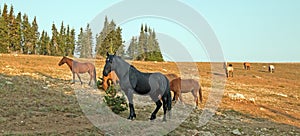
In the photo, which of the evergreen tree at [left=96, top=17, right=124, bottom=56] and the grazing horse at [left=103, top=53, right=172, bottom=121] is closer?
the grazing horse at [left=103, top=53, right=172, bottom=121]

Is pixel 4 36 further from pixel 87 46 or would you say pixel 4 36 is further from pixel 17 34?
pixel 87 46

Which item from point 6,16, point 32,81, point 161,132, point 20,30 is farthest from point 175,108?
point 20,30

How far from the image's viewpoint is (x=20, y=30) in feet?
309

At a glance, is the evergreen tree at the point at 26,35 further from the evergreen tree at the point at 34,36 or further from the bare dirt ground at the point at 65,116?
the bare dirt ground at the point at 65,116

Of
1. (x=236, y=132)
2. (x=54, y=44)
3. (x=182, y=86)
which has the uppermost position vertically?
(x=54, y=44)

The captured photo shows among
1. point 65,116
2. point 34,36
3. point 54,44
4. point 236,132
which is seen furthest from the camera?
point 54,44

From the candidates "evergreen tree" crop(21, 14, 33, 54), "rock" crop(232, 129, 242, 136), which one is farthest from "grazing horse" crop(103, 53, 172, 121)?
"evergreen tree" crop(21, 14, 33, 54)

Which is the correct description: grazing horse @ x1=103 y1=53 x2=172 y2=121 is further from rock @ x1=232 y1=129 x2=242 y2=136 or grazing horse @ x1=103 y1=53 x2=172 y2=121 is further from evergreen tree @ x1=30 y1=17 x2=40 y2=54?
evergreen tree @ x1=30 y1=17 x2=40 y2=54

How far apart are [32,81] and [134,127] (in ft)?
41.1

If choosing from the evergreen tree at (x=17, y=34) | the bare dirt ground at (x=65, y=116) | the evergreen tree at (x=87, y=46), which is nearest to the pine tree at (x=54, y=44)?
the evergreen tree at (x=17, y=34)

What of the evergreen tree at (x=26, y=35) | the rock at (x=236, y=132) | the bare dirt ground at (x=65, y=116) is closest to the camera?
the bare dirt ground at (x=65, y=116)

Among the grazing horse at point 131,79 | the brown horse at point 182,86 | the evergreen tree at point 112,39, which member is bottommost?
the brown horse at point 182,86

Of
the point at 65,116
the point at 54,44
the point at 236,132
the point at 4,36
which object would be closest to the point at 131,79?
the point at 65,116

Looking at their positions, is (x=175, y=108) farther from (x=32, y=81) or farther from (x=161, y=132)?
(x=32, y=81)
